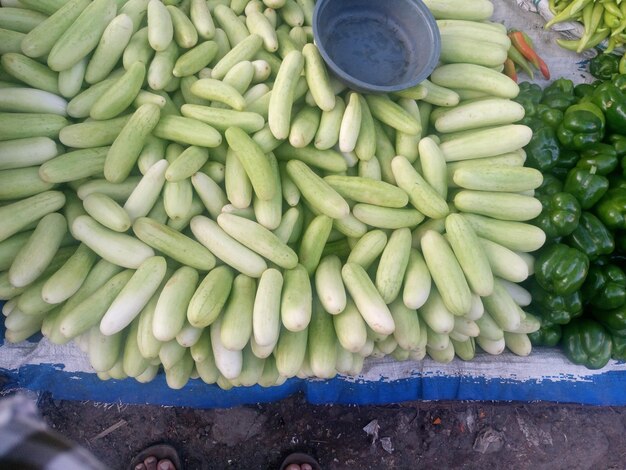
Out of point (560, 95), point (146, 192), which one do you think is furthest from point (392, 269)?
point (560, 95)

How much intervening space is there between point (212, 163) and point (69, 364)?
43.4 inches

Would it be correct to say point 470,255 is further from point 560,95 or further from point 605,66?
point 605,66

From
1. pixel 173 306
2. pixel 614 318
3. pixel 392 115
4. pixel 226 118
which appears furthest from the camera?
pixel 614 318

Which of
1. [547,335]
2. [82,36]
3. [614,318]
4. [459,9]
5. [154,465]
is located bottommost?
[154,465]

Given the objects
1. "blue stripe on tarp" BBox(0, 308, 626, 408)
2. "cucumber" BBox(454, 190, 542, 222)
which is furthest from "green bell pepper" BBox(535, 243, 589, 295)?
"blue stripe on tarp" BBox(0, 308, 626, 408)

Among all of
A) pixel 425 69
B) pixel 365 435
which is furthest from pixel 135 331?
pixel 425 69

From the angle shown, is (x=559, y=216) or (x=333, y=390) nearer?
(x=559, y=216)

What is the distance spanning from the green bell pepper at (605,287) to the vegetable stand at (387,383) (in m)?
0.32

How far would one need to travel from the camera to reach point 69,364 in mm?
2068

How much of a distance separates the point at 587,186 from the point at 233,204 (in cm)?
152

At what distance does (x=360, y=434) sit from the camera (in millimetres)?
2295

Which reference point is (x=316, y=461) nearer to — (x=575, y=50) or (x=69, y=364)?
(x=69, y=364)

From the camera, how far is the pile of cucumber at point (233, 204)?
158cm

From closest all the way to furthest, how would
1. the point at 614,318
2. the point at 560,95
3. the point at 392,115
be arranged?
the point at 392,115
the point at 614,318
the point at 560,95
